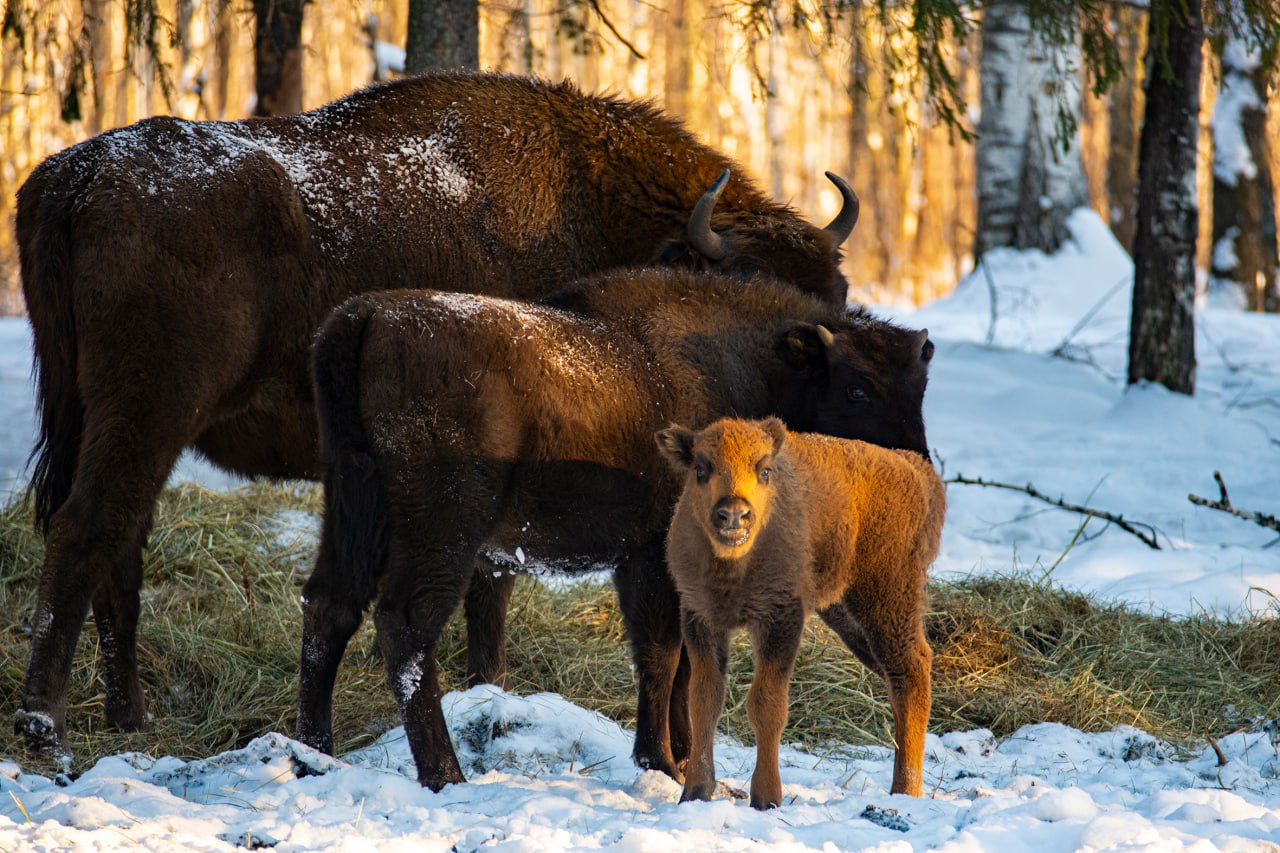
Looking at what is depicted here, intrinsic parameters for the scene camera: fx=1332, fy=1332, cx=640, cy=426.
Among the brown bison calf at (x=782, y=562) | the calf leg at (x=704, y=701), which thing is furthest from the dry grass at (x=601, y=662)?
the calf leg at (x=704, y=701)

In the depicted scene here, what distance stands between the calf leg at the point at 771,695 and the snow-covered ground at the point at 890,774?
0.08m

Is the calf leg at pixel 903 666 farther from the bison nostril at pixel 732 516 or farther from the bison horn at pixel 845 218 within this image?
the bison horn at pixel 845 218

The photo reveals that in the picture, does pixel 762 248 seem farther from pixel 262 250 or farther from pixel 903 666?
pixel 903 666

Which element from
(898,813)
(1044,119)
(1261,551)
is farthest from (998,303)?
(898,813)

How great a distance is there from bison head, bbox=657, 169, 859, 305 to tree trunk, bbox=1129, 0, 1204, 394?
3.63 meters

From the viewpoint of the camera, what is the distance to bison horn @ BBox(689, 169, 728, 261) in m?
5.83

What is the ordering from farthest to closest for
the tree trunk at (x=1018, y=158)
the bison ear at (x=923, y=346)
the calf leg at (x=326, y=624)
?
the tree trunk at (x=1018, y=158), the bison ear at (x=923, y=346), the calf leg at (x=326, y=624)

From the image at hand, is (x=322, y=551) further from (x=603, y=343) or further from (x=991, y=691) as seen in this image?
(x=991, y=691)

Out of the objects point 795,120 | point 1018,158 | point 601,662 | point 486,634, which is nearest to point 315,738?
point 486,634

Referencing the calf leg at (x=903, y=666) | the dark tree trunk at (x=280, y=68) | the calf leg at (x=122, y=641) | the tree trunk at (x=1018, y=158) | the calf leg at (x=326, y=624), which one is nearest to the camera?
the calf leg at (x=903, y=666)

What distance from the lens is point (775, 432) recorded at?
13.0ft

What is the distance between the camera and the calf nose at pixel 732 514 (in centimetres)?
365

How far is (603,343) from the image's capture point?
4.62 meters

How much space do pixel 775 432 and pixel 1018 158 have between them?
36.9ft
